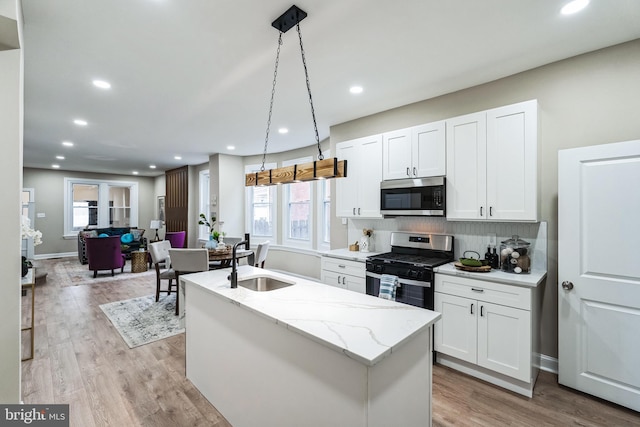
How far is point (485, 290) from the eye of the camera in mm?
2480

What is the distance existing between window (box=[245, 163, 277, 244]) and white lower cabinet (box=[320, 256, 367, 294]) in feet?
9.80

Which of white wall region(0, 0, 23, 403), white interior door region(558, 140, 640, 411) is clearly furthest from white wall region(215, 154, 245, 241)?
white interior door region(558, 140, 640, 411)

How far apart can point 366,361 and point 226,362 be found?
1.35 metres

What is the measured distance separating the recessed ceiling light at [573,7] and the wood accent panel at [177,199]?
812 cm

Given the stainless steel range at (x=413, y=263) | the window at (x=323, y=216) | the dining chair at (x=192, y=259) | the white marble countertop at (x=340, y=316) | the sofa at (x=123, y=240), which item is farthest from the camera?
the sofa at (x=123, y=240)

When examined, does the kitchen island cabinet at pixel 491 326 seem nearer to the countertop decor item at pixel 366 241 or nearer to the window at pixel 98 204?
the countertop decor item at pixel 366 241

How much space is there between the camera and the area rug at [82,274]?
19.9ft

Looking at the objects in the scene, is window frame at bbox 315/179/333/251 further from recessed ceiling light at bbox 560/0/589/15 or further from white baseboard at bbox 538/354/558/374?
recessed ceiling light at bbox 560/0/589/15

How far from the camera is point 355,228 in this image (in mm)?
4152

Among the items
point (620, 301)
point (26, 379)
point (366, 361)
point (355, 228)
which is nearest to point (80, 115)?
point (26, 379)

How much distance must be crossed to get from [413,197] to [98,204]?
34.8 ft

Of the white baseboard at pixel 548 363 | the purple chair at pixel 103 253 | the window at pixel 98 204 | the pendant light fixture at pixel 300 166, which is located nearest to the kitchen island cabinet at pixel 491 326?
the white baseboard at pixel 548 363

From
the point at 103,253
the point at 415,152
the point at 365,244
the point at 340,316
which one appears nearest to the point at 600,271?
the point at 415,152

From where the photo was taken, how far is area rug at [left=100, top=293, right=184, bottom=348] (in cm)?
345
